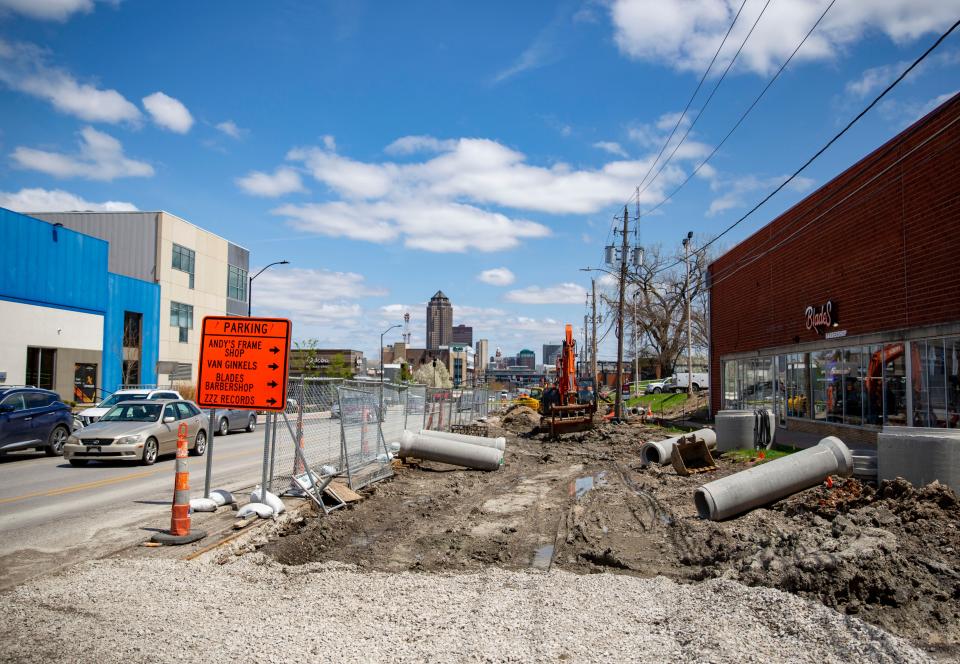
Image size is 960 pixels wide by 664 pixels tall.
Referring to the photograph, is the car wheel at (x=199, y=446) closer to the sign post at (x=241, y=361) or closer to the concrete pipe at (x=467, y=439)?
the concrete pipe at (x=467, y=439)

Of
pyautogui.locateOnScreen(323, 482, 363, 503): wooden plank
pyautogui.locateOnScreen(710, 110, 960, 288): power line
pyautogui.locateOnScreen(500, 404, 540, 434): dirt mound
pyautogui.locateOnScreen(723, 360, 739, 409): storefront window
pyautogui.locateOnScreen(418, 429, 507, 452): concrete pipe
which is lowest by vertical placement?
pyautogui.locateOnScreen(500, 404, 540, 434): dirt mound

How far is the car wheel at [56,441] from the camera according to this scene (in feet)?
60.1

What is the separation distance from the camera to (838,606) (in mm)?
5859

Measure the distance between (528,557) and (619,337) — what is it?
33.2m

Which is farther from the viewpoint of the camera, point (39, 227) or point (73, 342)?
point (73, 342)

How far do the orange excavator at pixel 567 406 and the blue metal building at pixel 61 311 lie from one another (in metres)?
23.9

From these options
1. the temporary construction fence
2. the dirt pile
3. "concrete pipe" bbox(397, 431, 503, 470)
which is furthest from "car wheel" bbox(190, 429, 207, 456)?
the dirt pile

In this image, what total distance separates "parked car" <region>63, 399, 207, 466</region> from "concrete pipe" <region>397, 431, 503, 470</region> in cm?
474

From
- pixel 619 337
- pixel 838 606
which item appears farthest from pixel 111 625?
pixel 619 337

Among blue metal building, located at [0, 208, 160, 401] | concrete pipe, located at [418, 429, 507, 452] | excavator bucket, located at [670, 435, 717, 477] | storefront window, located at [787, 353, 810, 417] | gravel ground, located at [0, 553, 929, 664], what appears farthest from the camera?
blue metal building, located at [0, 208, 160, 401]

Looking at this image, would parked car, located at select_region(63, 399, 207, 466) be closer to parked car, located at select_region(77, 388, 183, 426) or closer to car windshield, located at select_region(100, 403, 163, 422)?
car windshield, located at select_region(100, 403, 163, 422)

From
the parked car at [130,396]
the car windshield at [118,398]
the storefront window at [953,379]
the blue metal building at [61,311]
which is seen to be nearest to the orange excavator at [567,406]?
the storefront window at [953,379]

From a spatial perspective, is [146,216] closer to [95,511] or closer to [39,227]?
[39,227]

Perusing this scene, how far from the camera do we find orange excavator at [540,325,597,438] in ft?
84.2
